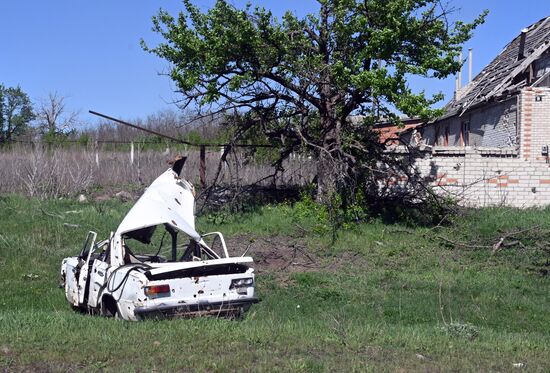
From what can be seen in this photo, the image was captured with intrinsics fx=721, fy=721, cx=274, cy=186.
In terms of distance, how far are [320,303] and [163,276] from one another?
3.85m

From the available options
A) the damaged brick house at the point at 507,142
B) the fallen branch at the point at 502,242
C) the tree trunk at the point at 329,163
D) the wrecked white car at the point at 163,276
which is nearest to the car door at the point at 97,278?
the wrecked white car at the point at 163,276

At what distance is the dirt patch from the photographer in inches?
590

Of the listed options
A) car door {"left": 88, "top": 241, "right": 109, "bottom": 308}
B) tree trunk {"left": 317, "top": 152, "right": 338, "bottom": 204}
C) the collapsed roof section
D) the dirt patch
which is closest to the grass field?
the dirt patch

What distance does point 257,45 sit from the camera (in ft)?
57.4

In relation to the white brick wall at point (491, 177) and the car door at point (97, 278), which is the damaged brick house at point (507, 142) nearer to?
the white brick wall at point (491, 177)

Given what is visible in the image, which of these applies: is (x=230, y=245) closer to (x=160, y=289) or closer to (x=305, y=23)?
(x=305, y=23)

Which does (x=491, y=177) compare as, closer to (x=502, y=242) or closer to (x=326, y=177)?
(x=502, y=242)

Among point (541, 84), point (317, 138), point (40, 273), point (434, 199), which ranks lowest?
point (40, 273)

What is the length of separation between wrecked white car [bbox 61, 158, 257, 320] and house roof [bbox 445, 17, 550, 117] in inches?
664

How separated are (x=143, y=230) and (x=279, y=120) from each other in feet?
32.1

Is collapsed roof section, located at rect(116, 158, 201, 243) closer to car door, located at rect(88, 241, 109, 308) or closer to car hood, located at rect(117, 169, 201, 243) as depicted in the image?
car hood, located at rect(117, 169, 201, 243)

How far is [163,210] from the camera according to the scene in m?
10.0

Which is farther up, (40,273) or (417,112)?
(417,112)

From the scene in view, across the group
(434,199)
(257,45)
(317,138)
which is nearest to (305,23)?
(257,45)
